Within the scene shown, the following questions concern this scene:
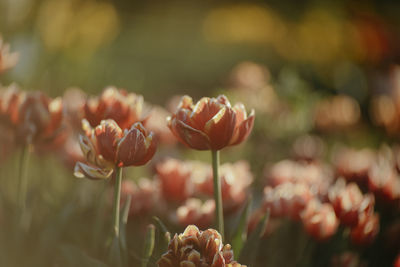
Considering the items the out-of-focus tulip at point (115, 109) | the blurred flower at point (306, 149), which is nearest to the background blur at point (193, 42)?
the blurred flower at point (306, 149)

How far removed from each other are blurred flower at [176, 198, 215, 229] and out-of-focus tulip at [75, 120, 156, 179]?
27cm

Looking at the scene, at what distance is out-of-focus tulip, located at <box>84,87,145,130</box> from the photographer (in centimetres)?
92

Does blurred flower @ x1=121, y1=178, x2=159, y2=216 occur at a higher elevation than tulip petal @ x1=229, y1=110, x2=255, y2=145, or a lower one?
lower

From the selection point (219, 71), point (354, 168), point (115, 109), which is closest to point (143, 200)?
point (115, 109)

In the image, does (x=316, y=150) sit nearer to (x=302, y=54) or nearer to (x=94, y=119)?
(x=94, y=119)

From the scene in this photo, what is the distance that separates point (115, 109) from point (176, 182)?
0.31 m

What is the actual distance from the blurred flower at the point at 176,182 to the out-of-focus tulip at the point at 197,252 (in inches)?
16.0

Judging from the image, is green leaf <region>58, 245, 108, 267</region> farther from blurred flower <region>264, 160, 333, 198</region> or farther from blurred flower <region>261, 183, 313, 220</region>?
blurred flower <region>264, 160, 333, 198</region>

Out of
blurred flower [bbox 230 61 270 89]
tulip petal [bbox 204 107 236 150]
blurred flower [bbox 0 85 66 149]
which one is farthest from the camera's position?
blurred flower [bbox 230 61 270 89]

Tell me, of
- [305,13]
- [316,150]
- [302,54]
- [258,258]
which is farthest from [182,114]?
[305,13]

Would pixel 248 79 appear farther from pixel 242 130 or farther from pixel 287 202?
pixel 242 130

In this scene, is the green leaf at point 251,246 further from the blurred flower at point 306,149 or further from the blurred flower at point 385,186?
the blurred flower at point 306,149

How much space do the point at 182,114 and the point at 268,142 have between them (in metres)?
1.56

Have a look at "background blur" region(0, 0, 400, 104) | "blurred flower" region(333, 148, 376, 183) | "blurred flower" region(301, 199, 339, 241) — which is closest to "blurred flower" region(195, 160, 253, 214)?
"blurred flower" region(301, 199, 339, 241)
